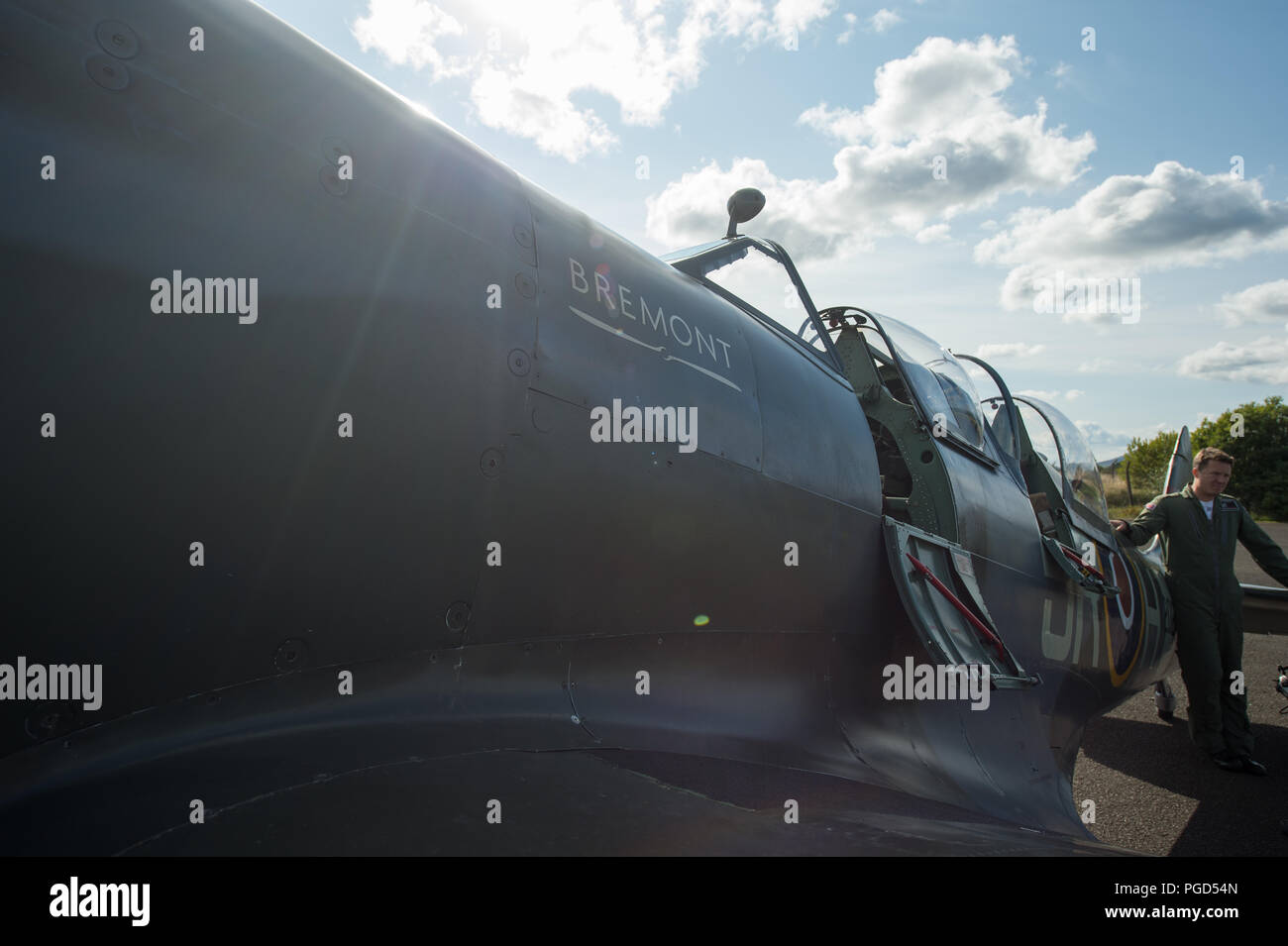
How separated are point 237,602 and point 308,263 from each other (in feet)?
2.03

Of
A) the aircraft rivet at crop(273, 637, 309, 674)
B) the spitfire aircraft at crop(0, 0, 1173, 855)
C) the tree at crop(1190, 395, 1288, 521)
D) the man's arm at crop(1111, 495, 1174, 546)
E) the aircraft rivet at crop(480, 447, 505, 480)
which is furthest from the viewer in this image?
the tree at crop(1190, 395, 1288, 521)

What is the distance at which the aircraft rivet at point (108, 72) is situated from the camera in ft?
3.86

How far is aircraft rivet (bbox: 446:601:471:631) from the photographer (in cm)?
163

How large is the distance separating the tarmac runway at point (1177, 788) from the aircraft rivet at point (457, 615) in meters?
4.66

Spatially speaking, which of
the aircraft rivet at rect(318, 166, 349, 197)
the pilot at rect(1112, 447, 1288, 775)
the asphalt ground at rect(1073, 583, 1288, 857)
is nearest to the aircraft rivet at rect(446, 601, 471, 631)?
the aircraft rivet at rect(318, 166, 349, 197)

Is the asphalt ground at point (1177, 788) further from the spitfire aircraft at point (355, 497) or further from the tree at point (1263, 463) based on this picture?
the tree at point (1263, 463)

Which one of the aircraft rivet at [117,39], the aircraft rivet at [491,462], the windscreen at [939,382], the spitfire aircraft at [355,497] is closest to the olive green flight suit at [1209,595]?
the windscreen at [939,382]

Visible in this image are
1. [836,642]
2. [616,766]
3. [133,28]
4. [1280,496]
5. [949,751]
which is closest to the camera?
[133,28]

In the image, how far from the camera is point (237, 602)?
1316mm

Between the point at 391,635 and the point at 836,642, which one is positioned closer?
the point at 391,635

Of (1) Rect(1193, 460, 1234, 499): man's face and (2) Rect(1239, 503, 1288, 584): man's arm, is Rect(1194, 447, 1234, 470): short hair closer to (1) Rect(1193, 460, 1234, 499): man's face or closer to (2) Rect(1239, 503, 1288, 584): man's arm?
(1) Rect(1193, 460, 1234, 499): man's face

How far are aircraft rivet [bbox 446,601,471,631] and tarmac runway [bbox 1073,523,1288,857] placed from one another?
466 centimetres
